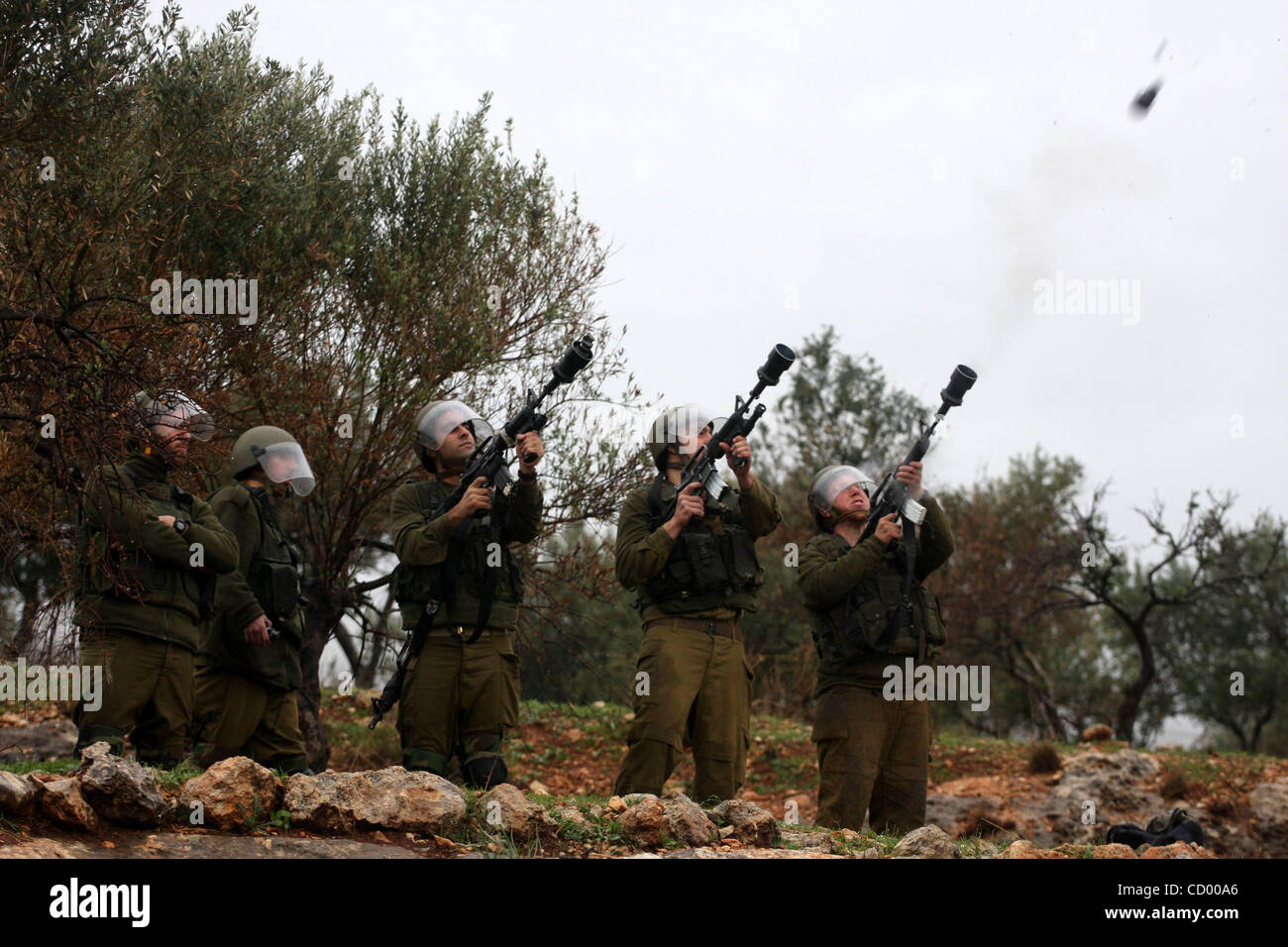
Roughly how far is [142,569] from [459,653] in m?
1.77


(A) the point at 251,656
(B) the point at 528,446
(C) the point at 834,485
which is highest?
(B) the point at 528,446

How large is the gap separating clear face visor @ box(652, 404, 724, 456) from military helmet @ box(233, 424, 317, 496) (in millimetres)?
2083

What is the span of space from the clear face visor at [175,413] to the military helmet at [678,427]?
2562 millimetres

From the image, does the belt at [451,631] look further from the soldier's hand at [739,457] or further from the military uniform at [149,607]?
the soldier's hand at [739,457]

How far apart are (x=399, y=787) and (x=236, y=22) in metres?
8.00

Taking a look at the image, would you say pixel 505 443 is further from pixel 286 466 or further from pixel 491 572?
pixel 286 466

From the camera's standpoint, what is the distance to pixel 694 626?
7.42m

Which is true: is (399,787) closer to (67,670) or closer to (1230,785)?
(67,670)

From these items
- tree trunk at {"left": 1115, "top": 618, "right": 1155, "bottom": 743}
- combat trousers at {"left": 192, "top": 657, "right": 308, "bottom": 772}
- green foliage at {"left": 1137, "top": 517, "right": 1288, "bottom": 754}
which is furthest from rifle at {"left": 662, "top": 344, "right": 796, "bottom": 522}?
green foliage at {"left": 1137, "top": 517, "right": 1288, "bottom": 754}

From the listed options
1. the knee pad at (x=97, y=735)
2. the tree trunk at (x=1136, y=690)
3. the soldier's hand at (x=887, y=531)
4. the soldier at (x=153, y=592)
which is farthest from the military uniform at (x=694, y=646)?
the tree trunk at (x=1136, y=690)

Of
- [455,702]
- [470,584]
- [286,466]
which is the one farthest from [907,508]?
[286,466]

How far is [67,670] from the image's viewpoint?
6.84 meters

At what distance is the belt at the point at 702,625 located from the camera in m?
7.41
